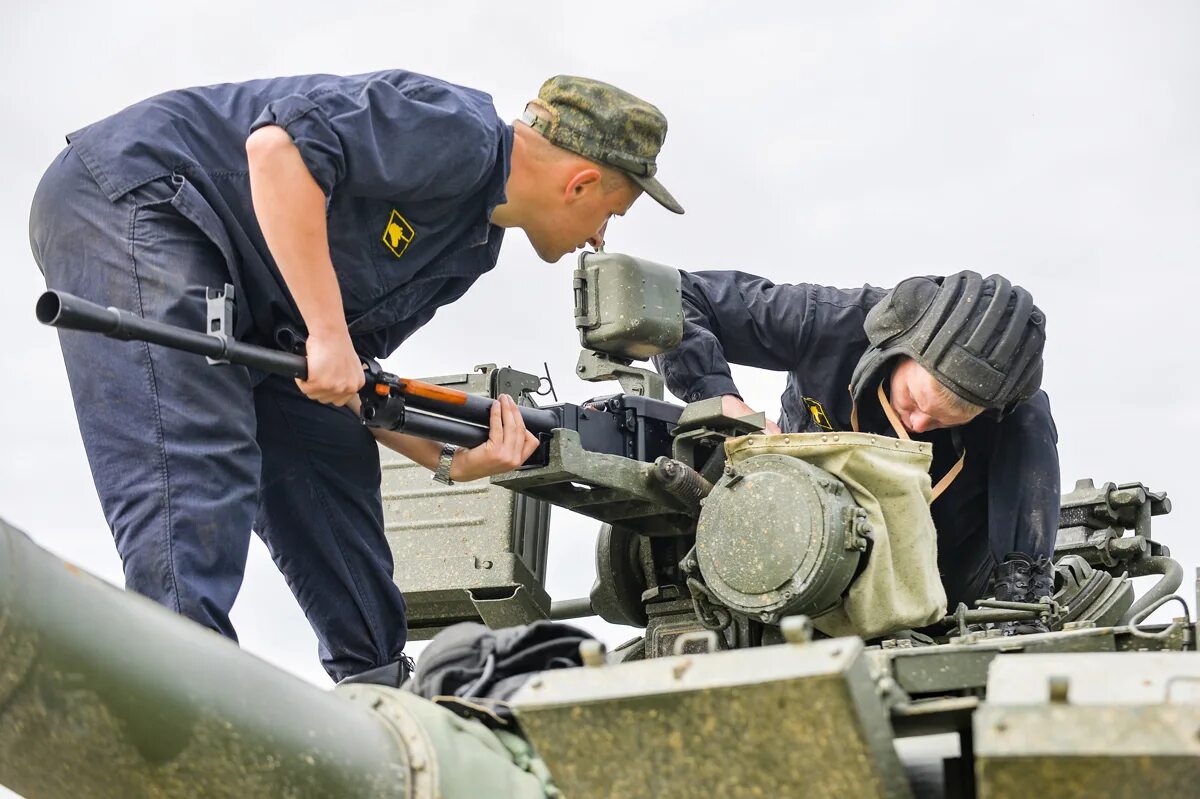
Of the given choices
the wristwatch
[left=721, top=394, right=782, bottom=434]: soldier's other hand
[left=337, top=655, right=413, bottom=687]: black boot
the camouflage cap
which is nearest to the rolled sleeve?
the camouflage cap

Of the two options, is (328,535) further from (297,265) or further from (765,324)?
(765,324)

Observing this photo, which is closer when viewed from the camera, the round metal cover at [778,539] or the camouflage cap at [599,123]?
the round metal cover at [778,539]

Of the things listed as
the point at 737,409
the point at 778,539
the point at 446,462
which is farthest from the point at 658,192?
the point at 778,539

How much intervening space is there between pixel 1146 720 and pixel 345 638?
3.53 m

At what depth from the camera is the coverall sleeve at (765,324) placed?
7.48 m

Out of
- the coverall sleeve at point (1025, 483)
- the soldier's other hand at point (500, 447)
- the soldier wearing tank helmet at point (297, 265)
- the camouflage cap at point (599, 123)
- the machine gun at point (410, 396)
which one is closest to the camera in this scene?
the machine gun at point (410, 396)

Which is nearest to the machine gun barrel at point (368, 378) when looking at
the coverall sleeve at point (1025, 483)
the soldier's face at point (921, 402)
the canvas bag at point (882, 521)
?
the canvas bag at point (882, 521)

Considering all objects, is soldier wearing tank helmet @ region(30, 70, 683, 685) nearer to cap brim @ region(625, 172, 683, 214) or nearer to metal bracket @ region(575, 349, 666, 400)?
cap brim @ region(625, 172, 683, 214)

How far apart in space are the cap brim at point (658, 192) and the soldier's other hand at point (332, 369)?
1.24 metres

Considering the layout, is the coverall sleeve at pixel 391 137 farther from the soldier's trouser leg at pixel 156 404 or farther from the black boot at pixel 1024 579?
the black boot at pixel 1024 579

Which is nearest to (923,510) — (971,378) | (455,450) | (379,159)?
(971,378)

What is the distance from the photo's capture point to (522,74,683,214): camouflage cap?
584 cm

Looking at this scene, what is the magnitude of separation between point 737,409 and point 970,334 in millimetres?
813

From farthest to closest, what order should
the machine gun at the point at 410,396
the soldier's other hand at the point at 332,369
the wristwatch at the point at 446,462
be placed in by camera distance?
the wristwatch at the point at 446,462 < the soldier's other hand at the point at 332,369 < the machine gun at the point at 410,396
